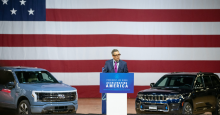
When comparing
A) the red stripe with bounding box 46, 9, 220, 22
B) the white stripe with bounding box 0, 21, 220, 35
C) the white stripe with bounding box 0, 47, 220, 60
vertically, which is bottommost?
the white stripe with bounding box 0, 47, 220, 60

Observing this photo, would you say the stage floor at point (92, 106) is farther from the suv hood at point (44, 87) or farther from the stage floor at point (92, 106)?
the suv hood at point (44, 87)

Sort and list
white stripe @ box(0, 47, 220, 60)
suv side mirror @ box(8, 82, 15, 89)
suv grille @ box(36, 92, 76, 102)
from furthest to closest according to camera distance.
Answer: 1. white stripe @ box(0, 47, 220, 60)
2. suv side mirror @ box(8, 82, 15, 89)
3. suv grille @ box(36, 92, 76, 102)

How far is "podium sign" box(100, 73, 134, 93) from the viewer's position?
5.70 metres

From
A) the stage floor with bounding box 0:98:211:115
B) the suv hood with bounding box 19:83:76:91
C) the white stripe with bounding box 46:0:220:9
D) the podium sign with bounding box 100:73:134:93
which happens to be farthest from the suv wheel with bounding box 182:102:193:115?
the white stripe with bounding box 46:0:220:9

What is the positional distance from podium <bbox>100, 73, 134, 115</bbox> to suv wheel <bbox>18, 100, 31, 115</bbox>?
10.4ft

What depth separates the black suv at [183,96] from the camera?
8.00 m

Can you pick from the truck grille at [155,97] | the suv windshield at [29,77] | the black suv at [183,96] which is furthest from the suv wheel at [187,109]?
the suv windshield at [29,77]

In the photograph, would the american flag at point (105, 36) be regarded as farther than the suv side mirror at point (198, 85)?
Yes

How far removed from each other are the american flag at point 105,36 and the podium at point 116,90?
7938mm

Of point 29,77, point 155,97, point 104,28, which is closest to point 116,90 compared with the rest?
point 155,97

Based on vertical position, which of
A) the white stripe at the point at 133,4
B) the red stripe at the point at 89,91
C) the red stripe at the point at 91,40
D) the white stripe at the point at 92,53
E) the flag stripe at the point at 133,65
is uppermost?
the white stripe at the point at 133,4

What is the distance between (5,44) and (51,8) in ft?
8.98

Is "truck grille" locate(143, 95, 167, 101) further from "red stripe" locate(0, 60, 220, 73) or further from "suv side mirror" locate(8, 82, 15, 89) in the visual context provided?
"red stripe" locate(0, 60, 220, 73)

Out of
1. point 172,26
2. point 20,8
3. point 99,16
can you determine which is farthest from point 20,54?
point 172,26
